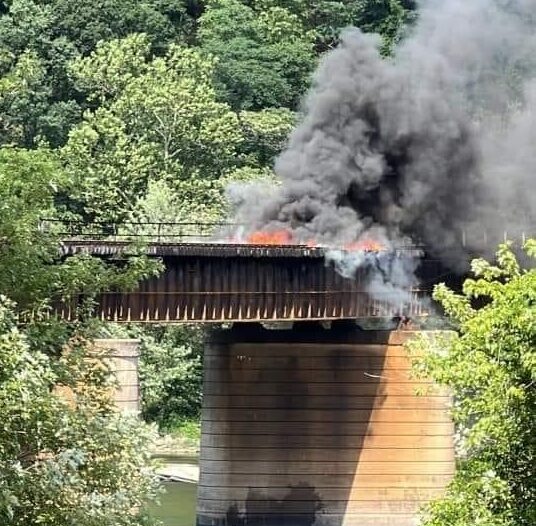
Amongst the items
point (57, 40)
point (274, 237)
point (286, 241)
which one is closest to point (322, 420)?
point (286, 241)

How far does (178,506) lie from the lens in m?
47.8

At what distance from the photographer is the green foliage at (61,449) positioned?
46.9 ft

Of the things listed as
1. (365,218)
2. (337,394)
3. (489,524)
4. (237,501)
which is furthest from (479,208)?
(489,524)

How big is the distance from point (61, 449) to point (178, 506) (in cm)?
3289

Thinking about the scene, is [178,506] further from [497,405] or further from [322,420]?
[497,405]

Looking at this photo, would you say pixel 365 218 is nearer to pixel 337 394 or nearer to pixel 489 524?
pixel 337 394

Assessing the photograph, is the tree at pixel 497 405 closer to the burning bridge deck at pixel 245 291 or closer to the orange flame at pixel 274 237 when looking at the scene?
the burning bridge deck at pixel 245 291

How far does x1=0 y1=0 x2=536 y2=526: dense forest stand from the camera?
50.0ft

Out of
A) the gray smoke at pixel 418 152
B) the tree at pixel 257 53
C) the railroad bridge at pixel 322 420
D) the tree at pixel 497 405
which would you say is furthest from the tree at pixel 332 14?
the tree at pixel 497 405

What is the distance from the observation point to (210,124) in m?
70.8

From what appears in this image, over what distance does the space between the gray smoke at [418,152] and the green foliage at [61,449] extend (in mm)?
26367

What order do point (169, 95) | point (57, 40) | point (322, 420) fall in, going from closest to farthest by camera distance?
point (322, 420) < point (169, 95) < point (57, 40)

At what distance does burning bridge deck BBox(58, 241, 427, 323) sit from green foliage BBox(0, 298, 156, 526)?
18.5 m

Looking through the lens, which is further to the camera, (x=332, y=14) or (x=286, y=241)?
(x=332, y=14)
